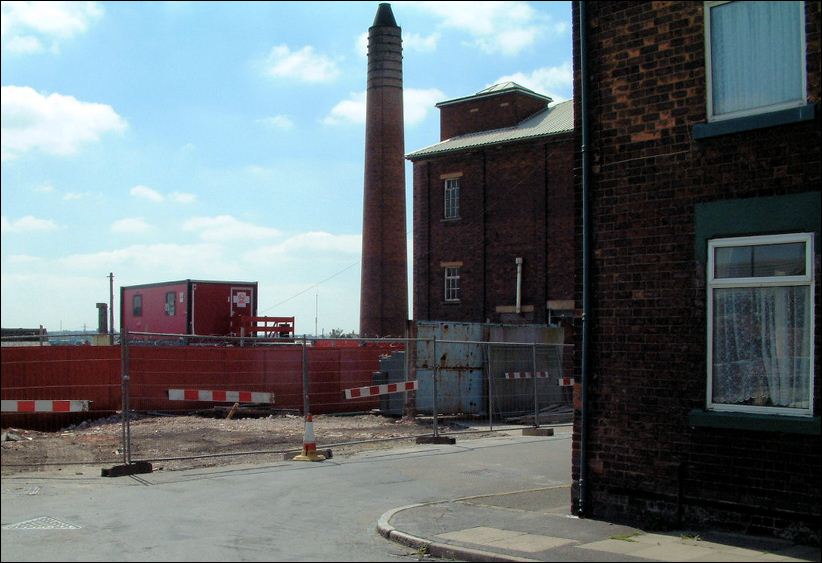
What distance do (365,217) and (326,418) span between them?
82.1 feet

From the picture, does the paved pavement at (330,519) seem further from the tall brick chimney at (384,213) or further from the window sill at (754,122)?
the tall brick chimney at (384,213)

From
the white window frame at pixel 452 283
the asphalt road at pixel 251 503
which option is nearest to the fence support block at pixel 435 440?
the asphalt road at pixel 251 503

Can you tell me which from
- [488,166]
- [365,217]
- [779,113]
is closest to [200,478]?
[779,113]

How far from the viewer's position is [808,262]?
27.4 ft

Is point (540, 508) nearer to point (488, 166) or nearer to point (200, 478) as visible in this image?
point (200, 478)

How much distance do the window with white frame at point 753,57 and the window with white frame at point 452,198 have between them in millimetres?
32794

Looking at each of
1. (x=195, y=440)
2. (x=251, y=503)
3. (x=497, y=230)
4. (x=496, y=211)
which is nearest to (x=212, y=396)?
(x=195, y=440)

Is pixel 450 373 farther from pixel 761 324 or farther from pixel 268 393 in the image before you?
pixel 761 324

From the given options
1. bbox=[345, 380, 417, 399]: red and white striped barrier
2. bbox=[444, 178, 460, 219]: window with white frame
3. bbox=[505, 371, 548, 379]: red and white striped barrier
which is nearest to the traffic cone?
bbox=[345, 380, 417, 399]: red and white striped barrier

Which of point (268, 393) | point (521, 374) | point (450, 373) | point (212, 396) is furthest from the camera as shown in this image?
point (521, 374)

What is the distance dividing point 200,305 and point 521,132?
16705 mm

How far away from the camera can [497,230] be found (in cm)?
4022

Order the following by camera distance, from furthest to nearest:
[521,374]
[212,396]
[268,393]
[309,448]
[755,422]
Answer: [521,374]
[268,393]
[212,396]
[309,448]
[755,422]

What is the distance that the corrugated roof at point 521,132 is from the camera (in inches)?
1523
